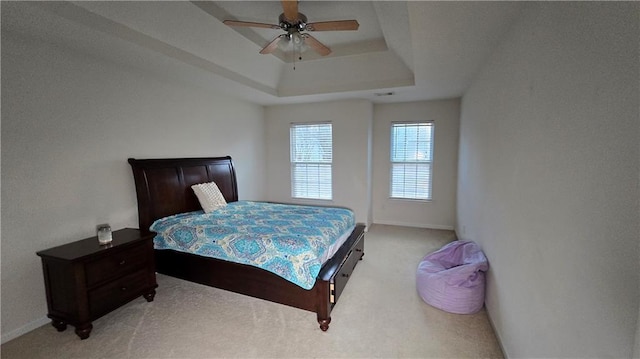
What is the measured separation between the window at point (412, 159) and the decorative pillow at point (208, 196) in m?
3.27

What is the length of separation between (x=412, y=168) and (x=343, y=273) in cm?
308

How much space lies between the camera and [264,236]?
2.44 metres

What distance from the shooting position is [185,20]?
2.54 meters

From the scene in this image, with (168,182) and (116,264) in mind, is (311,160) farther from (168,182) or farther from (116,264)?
(116,264)

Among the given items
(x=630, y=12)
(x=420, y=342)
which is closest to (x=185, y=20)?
(x=630, y=12)

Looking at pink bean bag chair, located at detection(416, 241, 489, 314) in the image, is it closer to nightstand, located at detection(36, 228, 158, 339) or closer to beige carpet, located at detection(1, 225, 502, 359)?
beige carpet, located at detection(1, 225, 502, 359)

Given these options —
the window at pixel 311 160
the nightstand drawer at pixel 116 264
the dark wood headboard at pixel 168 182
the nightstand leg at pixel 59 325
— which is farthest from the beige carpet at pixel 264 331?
the window at pixel 311 160

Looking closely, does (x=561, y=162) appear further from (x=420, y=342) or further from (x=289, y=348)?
(x=289, y=348)

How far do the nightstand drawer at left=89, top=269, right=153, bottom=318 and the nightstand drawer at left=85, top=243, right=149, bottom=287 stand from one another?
7cm

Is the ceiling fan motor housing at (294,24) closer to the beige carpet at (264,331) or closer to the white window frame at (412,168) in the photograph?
the beige carpet at (264,331)

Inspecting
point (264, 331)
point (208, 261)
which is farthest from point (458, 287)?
point (208, 261)

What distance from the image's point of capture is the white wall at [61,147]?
6.88 feet

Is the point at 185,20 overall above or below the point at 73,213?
above

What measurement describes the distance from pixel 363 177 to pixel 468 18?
10.4 feet
